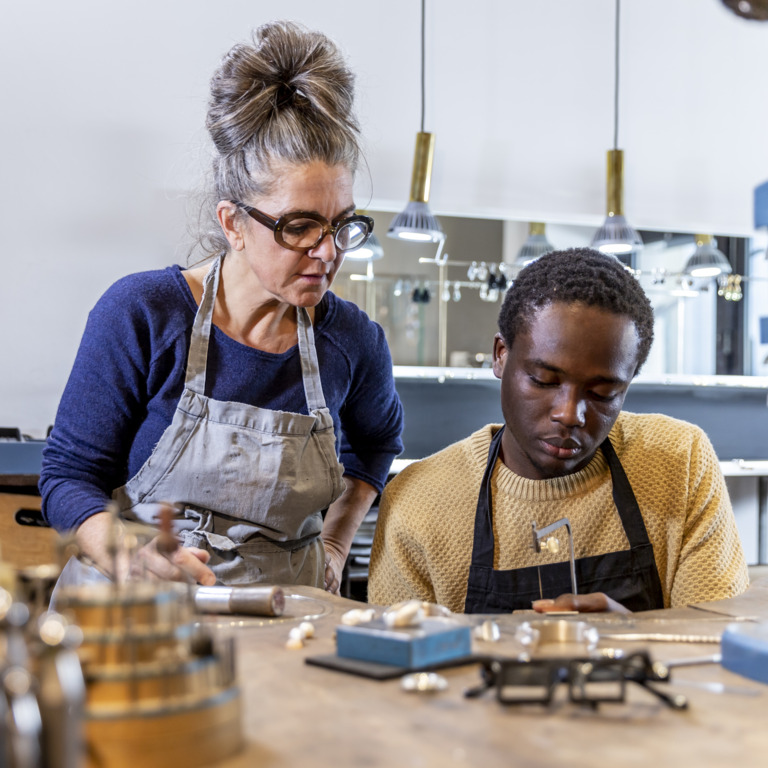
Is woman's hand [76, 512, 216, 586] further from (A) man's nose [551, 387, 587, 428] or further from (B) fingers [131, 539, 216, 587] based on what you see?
(A) man's nose [551, 387, 587, 428]

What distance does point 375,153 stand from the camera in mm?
4316

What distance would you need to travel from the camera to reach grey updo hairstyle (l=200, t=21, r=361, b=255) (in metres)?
1.64

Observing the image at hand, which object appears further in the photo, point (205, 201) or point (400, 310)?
point (400, 310)

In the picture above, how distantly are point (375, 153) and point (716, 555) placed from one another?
121 inches

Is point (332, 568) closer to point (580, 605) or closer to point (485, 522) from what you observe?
point (485, 522)

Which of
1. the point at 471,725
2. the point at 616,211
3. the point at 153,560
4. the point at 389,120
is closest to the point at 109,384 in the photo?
the point at 153,560

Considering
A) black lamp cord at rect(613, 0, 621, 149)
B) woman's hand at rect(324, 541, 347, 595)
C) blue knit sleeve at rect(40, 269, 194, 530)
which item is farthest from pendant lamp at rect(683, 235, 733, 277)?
blue knit sleeve at rect(40, 269, 194, 530)

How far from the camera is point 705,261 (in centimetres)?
478

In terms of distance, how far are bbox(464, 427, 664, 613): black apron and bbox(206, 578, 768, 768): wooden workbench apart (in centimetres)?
65

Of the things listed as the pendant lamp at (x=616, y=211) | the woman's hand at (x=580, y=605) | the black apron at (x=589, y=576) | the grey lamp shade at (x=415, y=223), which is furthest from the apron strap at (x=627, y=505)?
the pendant lamp at (x=616, y=211)

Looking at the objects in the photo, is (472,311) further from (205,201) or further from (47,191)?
(205,201)

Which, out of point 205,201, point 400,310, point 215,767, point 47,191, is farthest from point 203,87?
point 215,767

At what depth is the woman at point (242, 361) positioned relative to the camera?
64.0 inches

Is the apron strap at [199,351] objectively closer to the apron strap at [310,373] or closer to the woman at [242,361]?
the woman at [242,361]
